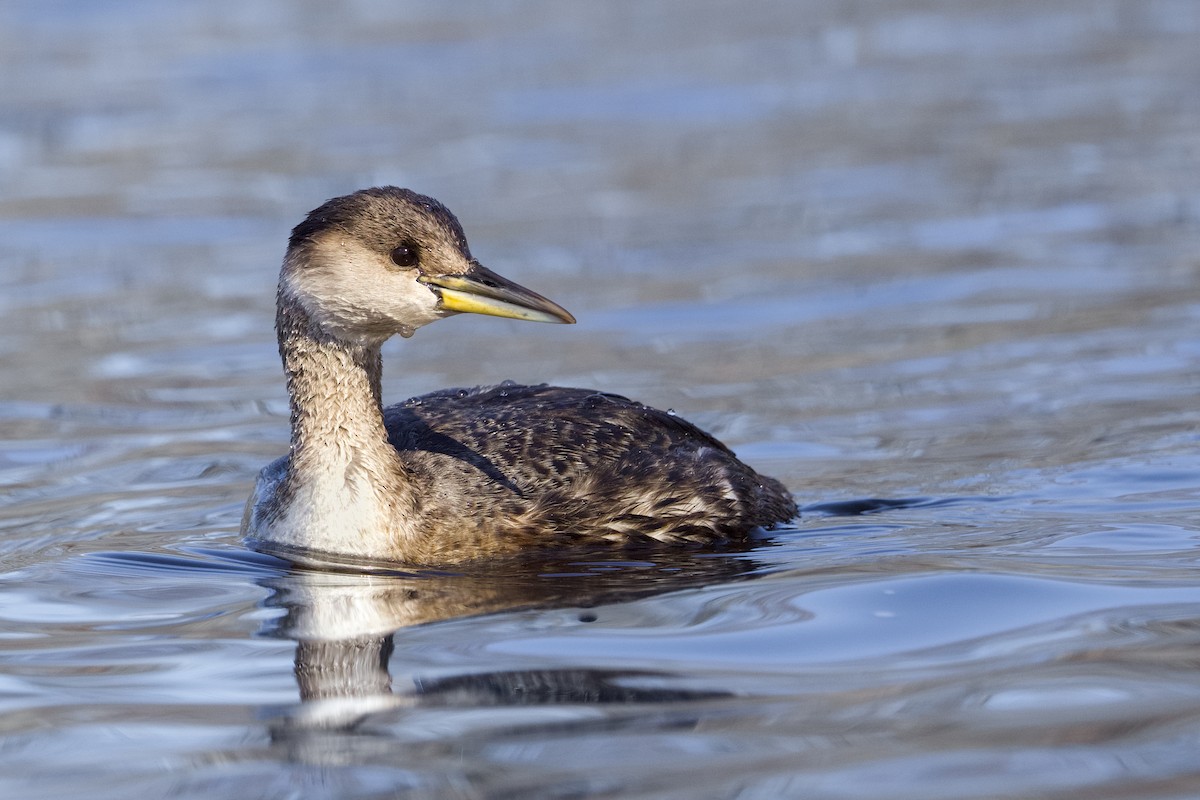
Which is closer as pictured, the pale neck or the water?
the water

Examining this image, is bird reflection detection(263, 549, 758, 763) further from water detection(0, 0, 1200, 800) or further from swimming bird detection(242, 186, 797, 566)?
swimming bird detection(242, 186, 797, 566)

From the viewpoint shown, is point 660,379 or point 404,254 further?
point 660,379

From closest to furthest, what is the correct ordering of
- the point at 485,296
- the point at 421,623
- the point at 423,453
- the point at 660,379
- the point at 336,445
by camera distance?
the point at 421,623
the point at 485,296
the point at 336,445
the point at 423,453
the point at 660,379

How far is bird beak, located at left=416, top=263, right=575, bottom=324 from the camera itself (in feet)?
24.1

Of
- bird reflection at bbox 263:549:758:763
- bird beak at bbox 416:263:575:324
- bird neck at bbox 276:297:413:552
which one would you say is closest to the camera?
bird reflection at bbox 263:549:758:763

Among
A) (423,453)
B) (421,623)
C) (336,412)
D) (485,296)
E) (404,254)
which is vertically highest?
(404,254)

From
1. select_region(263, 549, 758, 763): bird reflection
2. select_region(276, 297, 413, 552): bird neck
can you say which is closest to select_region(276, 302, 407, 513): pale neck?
select_region(276, 297, 413, 552): bird neck

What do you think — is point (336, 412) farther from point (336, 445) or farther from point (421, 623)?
point (421, 623)

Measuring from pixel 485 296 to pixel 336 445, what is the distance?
0.89 m

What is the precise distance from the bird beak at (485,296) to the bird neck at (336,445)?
52 centimetres

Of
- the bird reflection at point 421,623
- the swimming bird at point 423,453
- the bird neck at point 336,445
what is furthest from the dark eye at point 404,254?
the bird reflection at point 421,623

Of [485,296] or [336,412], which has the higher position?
[485,296]

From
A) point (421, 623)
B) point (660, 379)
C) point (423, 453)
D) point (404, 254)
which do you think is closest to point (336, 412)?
point (423, 453)

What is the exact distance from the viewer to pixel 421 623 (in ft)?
21.8
